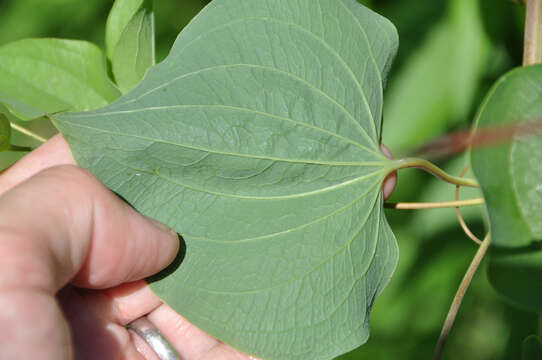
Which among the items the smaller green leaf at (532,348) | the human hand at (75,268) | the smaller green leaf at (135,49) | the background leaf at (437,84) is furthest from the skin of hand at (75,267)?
the background leaf at (437,84)

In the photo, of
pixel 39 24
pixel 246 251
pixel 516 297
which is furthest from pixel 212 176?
pixel 39 24

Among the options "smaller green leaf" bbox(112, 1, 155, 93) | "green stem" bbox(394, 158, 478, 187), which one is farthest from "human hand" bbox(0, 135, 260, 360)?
"green stem" bbox(394, 158, 478, 187)

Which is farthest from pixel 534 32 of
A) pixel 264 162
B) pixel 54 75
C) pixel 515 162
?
pixel 54 75

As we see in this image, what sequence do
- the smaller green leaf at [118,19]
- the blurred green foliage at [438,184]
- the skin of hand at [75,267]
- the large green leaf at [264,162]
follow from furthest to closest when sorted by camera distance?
the blurred green foliage at [438,184], the smaller green leaf at [118,19], the large green leaf at [264,162], the skin of hand at [75,267]

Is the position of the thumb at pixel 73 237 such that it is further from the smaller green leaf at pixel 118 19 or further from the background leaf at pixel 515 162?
the background leaf at pixel 515 162

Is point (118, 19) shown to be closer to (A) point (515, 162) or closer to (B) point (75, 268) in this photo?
(B) point (75, 268)
